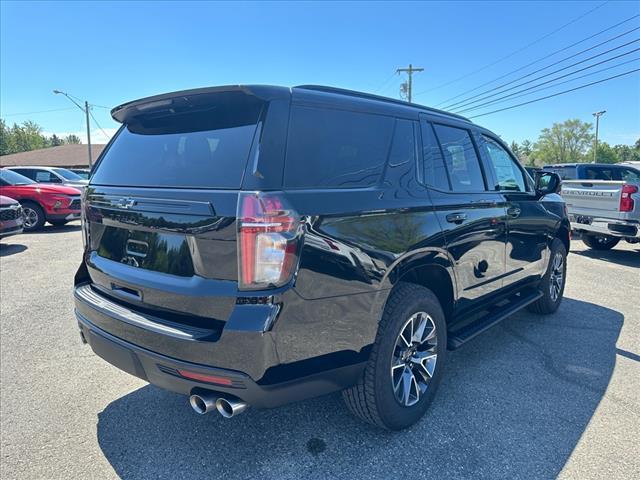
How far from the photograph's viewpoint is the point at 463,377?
3363 mm

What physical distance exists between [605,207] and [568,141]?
90.8 meters

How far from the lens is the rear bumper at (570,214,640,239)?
771 cm

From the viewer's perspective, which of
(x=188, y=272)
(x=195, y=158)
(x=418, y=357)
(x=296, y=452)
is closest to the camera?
(x=188, y=272)

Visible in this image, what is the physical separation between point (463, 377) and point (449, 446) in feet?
3.11

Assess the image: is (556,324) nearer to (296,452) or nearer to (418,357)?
(418,357)

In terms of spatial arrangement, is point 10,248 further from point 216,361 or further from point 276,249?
point 276,249

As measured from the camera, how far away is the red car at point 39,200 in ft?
37.3

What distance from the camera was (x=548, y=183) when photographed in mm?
4641

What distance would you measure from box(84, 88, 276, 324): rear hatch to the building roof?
52.3m

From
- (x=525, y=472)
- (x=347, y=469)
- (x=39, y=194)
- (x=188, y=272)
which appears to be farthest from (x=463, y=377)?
(x=39, y=194)

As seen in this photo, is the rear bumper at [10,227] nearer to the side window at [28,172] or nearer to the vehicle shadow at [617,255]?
the side window at [28,172]

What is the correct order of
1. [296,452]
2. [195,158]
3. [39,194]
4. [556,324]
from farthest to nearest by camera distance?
1. [39,194]
2. [556,324]
3. [296,452]
4. [195,158]

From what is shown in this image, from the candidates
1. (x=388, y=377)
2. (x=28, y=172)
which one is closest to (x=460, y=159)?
(x=388, y=377)

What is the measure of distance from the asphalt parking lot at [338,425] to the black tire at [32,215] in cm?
880
